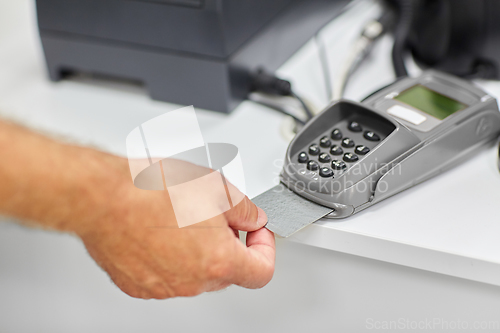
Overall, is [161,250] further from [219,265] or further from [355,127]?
[355,127]

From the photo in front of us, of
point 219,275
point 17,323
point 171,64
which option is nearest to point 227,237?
point 219,275

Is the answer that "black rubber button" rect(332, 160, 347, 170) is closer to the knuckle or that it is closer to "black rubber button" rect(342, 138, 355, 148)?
"black rubber button" rect(342, 138, 355, 148)

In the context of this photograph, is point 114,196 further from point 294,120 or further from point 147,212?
point 294,120

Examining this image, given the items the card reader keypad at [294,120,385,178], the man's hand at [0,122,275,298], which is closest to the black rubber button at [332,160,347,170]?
the card reader keypad at [294,120,385,178]

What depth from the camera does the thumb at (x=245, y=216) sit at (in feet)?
1.17

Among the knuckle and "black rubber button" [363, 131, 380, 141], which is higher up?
"black rubber button" [363, 131, 380, 141]

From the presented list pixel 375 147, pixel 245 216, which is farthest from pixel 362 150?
pixel 245 216

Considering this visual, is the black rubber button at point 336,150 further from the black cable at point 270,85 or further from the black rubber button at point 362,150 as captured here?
the black cable at point 270,85

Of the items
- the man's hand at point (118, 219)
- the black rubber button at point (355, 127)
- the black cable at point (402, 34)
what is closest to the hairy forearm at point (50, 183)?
the man's hand at point (118, 219)

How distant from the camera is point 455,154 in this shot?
1.44 feet

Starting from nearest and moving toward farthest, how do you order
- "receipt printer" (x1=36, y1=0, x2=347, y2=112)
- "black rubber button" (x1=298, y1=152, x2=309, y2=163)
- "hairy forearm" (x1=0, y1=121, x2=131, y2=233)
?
"hairy forearm" (x1=0, y1=121, x2=131, y2=233), "black rubber button" (x1=298, y1=152, x2=309, y2=163), "receipt printer" (x1=36, y1=0, x2=347, y2=112)

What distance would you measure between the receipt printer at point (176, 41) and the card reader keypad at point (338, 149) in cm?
16

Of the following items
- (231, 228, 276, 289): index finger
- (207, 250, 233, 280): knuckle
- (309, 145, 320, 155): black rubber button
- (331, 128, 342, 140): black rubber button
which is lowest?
(231, 228, 276, 289): index finger

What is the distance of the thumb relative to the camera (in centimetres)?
36
